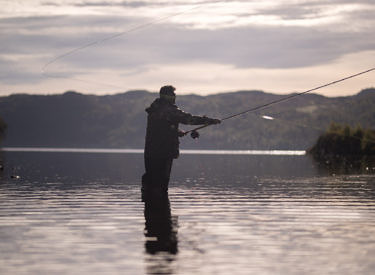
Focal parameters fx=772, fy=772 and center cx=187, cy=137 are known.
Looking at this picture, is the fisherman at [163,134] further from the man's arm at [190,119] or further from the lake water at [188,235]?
the lake water at [188,235]

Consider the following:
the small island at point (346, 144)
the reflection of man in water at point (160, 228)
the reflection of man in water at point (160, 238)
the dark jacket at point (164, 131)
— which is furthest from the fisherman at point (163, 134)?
the small island at point (346, 144)

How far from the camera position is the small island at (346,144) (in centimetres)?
16038

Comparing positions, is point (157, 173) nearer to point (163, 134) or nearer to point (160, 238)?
point (163, 134)

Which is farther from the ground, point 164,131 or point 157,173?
point 164,131

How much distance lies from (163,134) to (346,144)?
141 m

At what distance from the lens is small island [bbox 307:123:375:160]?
16038 centimetres

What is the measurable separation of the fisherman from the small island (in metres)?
123

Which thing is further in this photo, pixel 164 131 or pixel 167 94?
pixel 167 94

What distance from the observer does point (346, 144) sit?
170125 millimetres

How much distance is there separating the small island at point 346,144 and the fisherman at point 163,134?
4852 inches

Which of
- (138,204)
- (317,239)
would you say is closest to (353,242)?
(317,239)

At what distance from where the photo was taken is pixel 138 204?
1270 inches

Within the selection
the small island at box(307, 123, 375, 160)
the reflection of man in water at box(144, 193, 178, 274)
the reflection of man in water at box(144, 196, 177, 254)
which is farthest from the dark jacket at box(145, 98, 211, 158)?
the small island at box(307, 123, 375, 160)

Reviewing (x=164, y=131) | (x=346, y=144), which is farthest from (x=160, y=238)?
(x=346, y=144)
